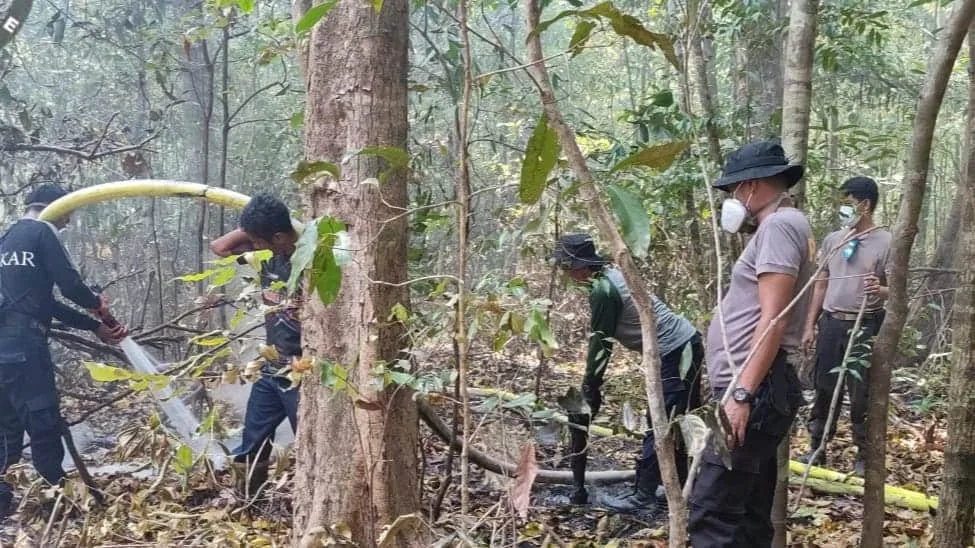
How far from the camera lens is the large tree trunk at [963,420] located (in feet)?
7.91

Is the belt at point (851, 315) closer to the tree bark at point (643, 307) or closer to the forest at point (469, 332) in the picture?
the forest at point (469, 332)

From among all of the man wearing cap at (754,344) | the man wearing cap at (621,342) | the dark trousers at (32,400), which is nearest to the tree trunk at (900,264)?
the man wearing cap at (754,344)

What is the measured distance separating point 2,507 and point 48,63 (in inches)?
367

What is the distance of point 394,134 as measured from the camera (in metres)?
2.45

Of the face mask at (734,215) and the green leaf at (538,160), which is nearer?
the green leaf at (538,160)

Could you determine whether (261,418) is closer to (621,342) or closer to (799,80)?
(621,342)

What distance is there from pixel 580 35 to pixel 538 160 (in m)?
0.27

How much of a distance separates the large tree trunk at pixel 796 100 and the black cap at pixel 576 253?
1.21 metres

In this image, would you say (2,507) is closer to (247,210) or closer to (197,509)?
(197,509)

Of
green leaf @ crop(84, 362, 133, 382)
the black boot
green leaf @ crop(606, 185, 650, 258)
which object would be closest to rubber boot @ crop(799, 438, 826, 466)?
the black boot

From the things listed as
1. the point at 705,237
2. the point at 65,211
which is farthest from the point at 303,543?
the point at 705,237

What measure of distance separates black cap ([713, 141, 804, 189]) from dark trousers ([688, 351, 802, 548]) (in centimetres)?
62

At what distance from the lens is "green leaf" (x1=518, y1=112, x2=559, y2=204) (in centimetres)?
149

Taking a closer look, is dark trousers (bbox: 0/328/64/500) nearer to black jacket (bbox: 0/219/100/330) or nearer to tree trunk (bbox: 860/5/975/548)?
black jacket (bbox: 0/219/100/330)
